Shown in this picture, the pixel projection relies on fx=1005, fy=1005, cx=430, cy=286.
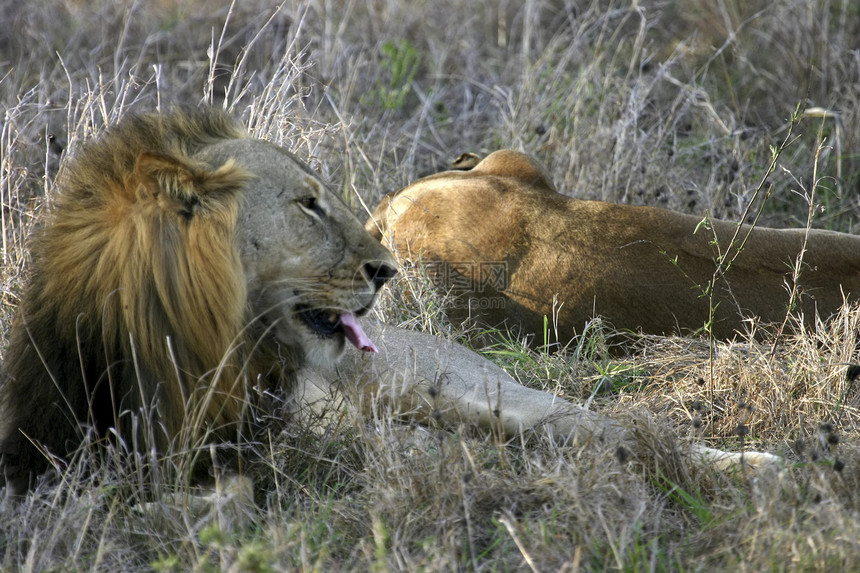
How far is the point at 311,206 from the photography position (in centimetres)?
261

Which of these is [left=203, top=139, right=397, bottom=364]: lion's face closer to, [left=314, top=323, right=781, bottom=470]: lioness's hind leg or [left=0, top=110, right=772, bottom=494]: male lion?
[left=0, top=110, right=772, bottom=494]: male lion

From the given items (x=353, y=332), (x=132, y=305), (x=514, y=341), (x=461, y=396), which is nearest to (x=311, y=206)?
(x=353, y=332)

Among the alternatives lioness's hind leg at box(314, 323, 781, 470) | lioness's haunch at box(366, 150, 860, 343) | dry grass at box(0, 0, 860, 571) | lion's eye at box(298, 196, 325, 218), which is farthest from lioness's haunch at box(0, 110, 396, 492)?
lioness's haunch at box(366, 150, 860, 343)

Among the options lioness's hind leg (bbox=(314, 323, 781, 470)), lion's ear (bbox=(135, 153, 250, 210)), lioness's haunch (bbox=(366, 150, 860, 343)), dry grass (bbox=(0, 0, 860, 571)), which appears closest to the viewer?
dry grass (bbox=(0, 0, 860, 571))

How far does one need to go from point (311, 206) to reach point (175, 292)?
1.46ft

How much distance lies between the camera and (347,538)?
7.72 ft

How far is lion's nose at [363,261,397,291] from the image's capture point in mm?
2641

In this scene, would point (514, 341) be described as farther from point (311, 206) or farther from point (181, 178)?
point (181, 178)

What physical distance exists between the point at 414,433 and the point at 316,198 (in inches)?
27.1

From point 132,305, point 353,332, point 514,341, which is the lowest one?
point 514,341

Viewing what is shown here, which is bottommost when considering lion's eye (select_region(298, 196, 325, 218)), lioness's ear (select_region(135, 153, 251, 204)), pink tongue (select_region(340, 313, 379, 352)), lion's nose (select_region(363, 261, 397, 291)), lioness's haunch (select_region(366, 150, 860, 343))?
lioness's haunch (select_region(366, 150, 860, 343))

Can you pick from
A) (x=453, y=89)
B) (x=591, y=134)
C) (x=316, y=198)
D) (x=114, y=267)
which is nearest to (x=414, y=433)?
(x=316, y=198)

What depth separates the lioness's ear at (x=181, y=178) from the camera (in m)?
2.32

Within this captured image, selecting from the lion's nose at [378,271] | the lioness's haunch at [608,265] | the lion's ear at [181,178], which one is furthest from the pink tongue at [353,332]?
the lioness's haunch at [608,265]
